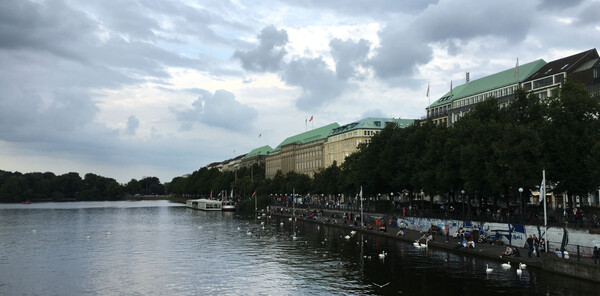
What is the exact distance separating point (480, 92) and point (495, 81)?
4.53 m

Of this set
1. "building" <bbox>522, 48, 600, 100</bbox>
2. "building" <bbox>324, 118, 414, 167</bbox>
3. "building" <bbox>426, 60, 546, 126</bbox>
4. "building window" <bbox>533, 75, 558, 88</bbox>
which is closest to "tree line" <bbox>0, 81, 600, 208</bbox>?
"building" <bbox>522, 48, 600, 100</bbox>

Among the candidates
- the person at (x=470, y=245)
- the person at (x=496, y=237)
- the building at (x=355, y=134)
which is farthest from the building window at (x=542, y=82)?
the building at (x=355, y=134)

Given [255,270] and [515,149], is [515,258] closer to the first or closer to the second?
[515,149]

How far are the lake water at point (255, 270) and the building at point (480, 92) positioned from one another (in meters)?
54.9

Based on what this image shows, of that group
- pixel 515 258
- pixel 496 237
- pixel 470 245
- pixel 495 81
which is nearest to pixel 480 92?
pixel 495 81

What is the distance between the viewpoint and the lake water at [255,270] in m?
39.5

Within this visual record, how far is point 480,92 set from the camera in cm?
12500

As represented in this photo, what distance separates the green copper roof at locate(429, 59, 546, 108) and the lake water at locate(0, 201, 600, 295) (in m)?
65.0

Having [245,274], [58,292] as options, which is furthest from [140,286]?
[245,274]

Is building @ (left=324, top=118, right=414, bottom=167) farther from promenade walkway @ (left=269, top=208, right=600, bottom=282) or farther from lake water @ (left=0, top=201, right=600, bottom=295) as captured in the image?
lake water @ (left=0, top=201, right=600, bottom=295)

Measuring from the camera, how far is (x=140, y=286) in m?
42.0

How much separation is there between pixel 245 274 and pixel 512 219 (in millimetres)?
32417

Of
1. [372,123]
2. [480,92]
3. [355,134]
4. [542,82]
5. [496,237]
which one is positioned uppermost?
[372,123]

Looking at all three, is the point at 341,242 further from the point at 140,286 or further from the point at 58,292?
the point at 58,292
